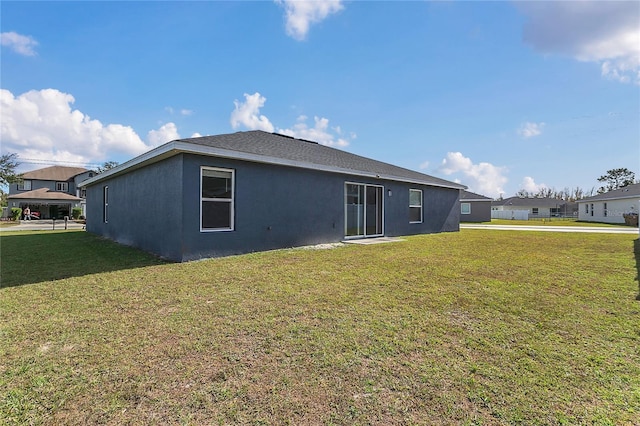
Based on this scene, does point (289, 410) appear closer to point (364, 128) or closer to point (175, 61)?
point (175, 61)

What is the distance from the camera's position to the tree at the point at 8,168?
34.3m

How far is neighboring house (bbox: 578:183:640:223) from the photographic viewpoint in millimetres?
25273

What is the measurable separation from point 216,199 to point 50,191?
154 feet

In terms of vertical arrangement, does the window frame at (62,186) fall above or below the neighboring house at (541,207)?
above

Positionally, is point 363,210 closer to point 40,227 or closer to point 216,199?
point 216,199

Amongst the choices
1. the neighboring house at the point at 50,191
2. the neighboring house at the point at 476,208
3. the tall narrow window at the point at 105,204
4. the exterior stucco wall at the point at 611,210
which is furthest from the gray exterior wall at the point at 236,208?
the neighboring house at the point at 50,191

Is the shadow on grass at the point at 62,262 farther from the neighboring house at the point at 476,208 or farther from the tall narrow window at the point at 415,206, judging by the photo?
the neighboring house at the point at 476,208

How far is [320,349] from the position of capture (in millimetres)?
2684

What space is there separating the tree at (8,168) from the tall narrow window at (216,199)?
43.1 m

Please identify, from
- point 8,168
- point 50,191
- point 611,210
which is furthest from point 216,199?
point 50,191

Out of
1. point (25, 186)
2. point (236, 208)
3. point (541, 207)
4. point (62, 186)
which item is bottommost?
point (236, 208)

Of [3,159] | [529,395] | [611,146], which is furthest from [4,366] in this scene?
[3,159]

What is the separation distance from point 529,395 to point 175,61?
13238 mm

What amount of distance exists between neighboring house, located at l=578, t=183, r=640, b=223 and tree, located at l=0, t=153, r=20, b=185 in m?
61.8
